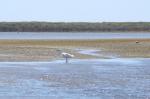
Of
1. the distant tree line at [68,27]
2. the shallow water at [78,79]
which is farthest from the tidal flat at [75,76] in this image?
the distant tree line at [68,27]

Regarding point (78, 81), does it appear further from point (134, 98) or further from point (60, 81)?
point (134, 98)

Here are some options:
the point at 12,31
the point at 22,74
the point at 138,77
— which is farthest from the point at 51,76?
the point at 12,31

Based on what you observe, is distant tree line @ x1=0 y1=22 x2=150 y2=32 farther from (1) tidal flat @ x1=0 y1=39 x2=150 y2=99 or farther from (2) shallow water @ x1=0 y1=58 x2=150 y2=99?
(2) shallow water @ x1=0 y1=58 x2=150 y2=99

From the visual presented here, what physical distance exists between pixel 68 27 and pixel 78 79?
87.9 meters

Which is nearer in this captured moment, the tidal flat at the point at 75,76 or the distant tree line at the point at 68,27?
the tidal flat at the point at 75,76

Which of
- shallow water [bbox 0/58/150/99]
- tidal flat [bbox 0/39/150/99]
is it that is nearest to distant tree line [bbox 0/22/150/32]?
Answer: tidal flat [bbox 0/39/150/99]

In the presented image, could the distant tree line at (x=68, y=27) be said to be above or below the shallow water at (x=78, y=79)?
below

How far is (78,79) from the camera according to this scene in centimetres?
2792

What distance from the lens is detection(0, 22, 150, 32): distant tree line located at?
114312mm

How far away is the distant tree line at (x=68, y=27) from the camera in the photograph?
114m

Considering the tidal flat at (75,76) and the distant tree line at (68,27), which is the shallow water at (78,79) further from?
the distant tree line at (68,27)

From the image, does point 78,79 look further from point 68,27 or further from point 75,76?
point 68,27

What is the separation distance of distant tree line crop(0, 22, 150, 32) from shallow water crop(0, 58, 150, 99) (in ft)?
251

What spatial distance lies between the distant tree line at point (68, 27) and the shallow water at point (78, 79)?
76592 mm
